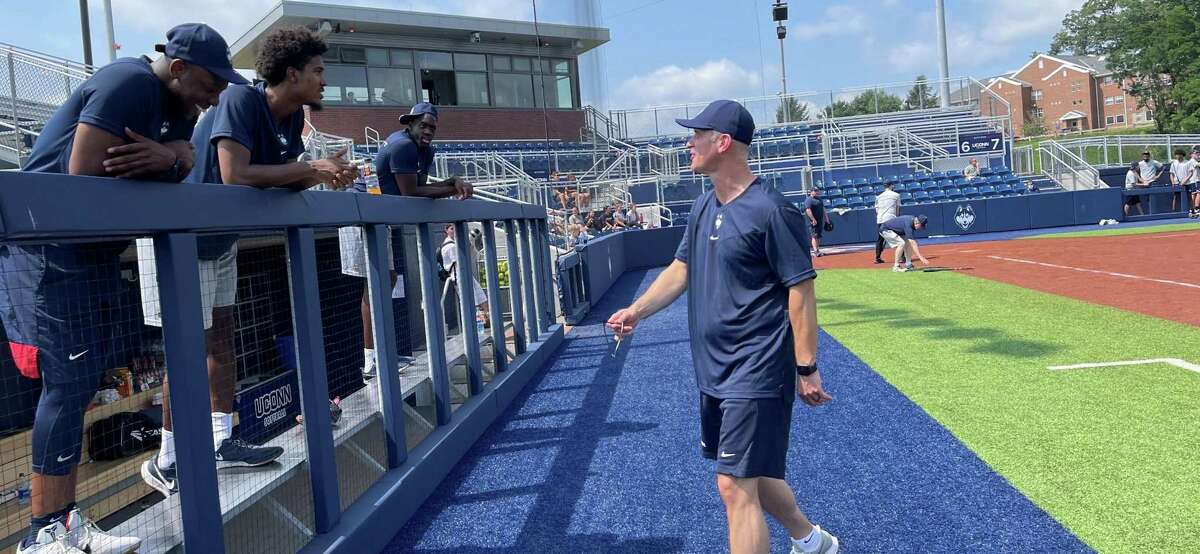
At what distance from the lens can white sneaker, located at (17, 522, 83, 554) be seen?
256 cm

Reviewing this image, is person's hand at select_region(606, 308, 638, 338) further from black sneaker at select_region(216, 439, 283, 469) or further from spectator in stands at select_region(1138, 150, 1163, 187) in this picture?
spectator in stands at select_region(1138, 150, 1163, 187)

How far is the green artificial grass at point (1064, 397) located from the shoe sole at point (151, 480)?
3.62m

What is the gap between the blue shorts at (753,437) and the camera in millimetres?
3174

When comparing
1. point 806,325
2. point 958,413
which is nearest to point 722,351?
point 806,325

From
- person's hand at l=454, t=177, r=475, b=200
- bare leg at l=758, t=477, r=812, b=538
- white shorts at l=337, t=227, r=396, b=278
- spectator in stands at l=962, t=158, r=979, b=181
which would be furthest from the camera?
spectator in stands at l=962, t=158, r=979, b=181

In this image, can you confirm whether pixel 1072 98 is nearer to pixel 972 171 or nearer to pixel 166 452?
pixel 972 171

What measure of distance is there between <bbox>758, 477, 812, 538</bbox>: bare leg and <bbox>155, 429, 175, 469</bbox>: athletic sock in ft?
6.92

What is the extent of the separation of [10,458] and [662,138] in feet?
115

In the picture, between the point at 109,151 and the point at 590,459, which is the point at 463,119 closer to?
the point at 590,459

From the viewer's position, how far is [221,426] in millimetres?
3236

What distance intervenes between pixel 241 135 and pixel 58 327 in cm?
111

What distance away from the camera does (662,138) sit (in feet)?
120

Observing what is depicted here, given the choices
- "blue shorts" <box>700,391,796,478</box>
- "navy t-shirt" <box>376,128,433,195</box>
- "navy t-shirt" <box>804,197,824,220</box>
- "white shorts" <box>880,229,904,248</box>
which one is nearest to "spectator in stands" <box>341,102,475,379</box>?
"navy t-shirt" <box>376,128,433,195</box>

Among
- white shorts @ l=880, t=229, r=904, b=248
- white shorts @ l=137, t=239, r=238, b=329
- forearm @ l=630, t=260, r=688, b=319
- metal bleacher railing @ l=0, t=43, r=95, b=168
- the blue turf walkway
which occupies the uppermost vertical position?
metal bleacher railing @ l=0, t=43, r=95, b=168
